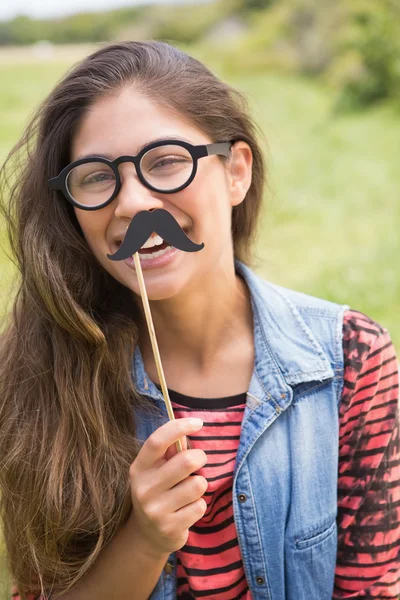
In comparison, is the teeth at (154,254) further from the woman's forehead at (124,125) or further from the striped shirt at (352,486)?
the striped shirt at (352,486)

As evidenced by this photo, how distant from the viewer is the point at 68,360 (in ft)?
4.63

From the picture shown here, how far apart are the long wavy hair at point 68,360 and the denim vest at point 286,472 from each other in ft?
0.33

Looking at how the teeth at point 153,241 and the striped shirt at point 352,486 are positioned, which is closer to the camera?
the teeth at point 153,241

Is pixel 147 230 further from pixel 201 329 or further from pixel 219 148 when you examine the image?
pixel 201 329

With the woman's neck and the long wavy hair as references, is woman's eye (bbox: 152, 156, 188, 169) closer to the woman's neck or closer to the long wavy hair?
the long wavy hair

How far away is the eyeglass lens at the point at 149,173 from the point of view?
4.07ft

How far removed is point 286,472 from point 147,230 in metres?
0.55

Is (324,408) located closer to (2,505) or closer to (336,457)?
(336,457)

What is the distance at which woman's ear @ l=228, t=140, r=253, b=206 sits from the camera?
1442mm

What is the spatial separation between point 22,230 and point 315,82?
6.11 m

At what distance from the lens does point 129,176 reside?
1230 mm

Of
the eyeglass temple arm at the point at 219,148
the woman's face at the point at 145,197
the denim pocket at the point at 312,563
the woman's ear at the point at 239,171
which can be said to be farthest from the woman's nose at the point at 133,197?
the denim pocket at the point at 312,563

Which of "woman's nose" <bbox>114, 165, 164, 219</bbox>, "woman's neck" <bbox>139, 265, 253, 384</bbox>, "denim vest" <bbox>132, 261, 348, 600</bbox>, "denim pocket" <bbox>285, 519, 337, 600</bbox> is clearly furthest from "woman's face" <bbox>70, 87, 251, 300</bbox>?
"denim pocket" <bbox>285, 519, 337, 600</bbox>

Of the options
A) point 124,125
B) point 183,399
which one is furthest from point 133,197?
point 183,399
